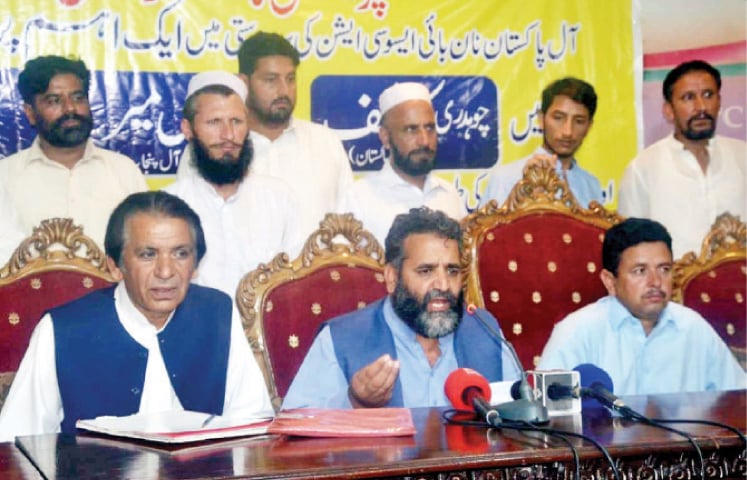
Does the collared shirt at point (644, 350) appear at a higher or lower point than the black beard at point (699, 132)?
lower

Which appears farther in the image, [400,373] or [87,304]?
[400,373]

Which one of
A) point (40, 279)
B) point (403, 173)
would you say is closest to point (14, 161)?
point (40, 279)

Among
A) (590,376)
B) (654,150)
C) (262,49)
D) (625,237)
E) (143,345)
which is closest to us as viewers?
(590,376)

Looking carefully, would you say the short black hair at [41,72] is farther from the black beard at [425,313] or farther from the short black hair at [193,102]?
the black beard at [425,313]

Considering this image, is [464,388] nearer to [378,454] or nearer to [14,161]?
[378,454]

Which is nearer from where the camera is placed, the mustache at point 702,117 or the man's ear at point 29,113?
the man's ear at point 29,113

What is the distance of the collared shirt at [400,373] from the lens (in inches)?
149

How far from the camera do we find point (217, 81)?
156 inches

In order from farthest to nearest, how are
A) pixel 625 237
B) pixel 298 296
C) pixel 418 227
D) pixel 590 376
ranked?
pixel 625 237 → pixel 418 227 → pixel 298 296 → pixel 590 376

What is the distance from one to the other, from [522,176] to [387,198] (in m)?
0.57

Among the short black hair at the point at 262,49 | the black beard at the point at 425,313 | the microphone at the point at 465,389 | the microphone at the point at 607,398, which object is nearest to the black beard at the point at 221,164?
the short black hair at the point at 262,49

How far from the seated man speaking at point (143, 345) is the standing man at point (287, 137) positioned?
39 centimetres

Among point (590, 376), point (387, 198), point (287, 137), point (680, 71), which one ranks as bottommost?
point (590, 376)

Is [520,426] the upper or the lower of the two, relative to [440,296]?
lower
